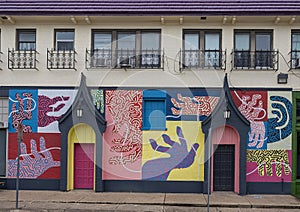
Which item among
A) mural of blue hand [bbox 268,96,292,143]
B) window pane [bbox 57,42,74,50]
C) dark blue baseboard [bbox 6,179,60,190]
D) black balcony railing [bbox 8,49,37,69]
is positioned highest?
window pane [bbox 57,42,74,50]

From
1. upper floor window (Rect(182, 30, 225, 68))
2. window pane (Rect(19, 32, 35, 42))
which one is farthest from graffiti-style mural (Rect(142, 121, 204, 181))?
window pane (Rect(19, 32, 35, 42))

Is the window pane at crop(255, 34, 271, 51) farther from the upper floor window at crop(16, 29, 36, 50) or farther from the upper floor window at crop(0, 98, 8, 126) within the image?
the upper floor window at crop(0, 98, 8, 126)

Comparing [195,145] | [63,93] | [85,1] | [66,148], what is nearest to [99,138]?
[66,148]

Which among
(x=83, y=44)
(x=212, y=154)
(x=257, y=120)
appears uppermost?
(x=83, y=44)

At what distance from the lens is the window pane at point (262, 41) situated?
1419 cm

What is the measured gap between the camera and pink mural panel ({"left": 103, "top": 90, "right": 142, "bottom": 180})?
551 inches

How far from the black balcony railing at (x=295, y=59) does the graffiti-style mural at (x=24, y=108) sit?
32.6 ft

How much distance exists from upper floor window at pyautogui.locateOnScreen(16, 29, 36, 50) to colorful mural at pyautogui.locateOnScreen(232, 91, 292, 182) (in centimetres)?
818

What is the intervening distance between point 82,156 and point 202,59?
603 centimetres

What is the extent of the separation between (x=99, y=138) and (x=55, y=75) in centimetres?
304

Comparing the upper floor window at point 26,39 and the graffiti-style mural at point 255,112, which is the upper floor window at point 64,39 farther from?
the graffiti-style mural at point 255,112

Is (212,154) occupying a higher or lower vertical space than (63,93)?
lower

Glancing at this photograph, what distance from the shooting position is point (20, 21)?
47.3 feet

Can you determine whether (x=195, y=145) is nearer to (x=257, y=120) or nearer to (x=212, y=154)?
(x=212, y=154)
